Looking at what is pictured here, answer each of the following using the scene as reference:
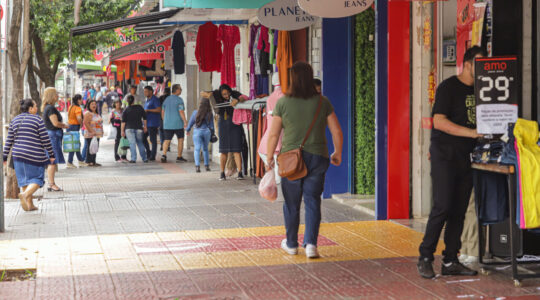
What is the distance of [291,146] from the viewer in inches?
304

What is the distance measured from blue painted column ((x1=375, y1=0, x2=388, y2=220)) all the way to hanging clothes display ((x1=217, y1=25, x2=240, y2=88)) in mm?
7814

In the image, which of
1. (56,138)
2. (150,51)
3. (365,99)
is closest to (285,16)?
(365,99)

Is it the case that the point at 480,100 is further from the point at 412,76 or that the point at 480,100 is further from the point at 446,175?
the point at 412,76

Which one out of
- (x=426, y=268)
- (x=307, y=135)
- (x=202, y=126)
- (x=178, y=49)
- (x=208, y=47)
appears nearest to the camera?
(x=426, y=268)

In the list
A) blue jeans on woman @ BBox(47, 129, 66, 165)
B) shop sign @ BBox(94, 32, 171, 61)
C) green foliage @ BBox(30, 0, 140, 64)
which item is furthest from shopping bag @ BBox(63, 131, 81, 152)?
green foliage @ BBox(30, 0, 140, 64)

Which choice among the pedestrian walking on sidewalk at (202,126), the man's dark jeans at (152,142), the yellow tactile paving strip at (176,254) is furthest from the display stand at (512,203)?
the man's dark jeans at (152,142)

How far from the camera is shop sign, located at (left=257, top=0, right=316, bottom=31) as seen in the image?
1125 cm

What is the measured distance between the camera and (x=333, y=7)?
9125 mm

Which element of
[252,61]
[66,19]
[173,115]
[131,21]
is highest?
[66,19]

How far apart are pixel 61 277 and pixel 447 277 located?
3.30m

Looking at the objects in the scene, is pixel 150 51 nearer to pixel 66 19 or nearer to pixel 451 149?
pixel 66 19

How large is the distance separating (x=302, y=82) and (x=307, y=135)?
50 cm

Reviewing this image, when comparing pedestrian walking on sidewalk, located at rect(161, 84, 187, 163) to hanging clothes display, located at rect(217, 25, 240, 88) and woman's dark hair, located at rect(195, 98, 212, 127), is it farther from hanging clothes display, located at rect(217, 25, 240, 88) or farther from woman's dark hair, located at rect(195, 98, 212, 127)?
woman's dark hair, located at rect(195, 98, 212, 127)

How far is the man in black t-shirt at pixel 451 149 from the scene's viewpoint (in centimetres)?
671
